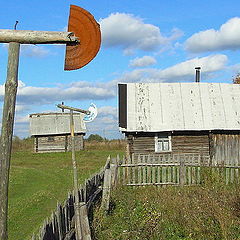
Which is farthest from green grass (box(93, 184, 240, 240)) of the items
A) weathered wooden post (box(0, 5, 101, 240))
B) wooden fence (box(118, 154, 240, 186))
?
weathered wooden post (box(0, 5, 101, 240))

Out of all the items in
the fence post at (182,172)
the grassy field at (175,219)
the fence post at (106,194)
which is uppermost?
the fence post at (182,172)

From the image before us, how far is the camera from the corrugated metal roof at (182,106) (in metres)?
20.2

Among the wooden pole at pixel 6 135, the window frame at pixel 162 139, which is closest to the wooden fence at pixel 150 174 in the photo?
the window frame at pixel 162 139

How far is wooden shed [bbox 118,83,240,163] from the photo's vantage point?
20203mm

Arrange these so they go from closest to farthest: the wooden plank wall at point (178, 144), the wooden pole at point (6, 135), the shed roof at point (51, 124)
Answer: the wooden pole at point (6, 135), the wooden plank wall at point (178, 144), the shed roof at point (51, 124)

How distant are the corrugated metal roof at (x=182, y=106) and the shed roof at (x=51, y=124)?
71.2 feet

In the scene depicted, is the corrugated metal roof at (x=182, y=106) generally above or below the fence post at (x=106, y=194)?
above

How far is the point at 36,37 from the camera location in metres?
3.89

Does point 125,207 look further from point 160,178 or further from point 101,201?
point 160,178

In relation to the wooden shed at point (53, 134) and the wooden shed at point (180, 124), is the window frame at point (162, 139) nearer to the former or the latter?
the wooden shed at point (180, 124)

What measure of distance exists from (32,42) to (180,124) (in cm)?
1692

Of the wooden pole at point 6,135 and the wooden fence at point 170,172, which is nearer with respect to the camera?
the wooden pole at point 6,135

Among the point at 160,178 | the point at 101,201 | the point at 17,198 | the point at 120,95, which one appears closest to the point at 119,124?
the point at 120,95

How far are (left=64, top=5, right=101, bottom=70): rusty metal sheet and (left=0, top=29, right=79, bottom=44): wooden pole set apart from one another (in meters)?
0.07
